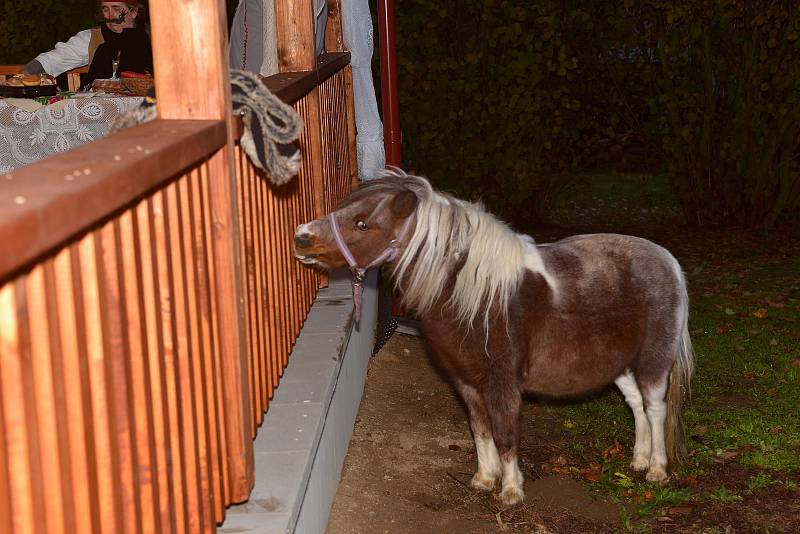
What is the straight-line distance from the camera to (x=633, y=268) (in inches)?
192

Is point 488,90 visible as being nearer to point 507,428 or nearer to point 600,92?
point 600,92

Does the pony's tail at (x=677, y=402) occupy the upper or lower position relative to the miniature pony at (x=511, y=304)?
lower

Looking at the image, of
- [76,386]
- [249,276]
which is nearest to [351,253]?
[249,276]

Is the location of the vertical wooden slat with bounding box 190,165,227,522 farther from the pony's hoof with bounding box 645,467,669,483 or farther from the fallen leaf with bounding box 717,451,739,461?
the fallen leaf with bounding box 717,451,739,461

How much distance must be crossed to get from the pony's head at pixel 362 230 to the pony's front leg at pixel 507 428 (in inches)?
32.4

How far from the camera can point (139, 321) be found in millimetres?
2182

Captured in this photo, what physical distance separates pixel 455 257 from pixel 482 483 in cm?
122

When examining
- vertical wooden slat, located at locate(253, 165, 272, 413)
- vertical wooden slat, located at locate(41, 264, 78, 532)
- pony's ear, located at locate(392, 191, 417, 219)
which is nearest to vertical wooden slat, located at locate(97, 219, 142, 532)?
vertical wooden slat, located at locate(41, 264, 78, 532)

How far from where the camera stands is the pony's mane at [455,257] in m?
4.45

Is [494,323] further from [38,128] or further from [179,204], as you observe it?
[38,128]

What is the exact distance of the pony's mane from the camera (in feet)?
14.6

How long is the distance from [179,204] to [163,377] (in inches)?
18.5

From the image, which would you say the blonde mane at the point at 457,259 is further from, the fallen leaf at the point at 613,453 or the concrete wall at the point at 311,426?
the fallen leaf at the point at 613,453

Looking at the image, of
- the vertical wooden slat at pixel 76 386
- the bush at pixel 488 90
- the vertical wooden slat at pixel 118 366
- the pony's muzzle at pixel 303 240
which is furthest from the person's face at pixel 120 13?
the vertical wooden slat at pixel 76 386
